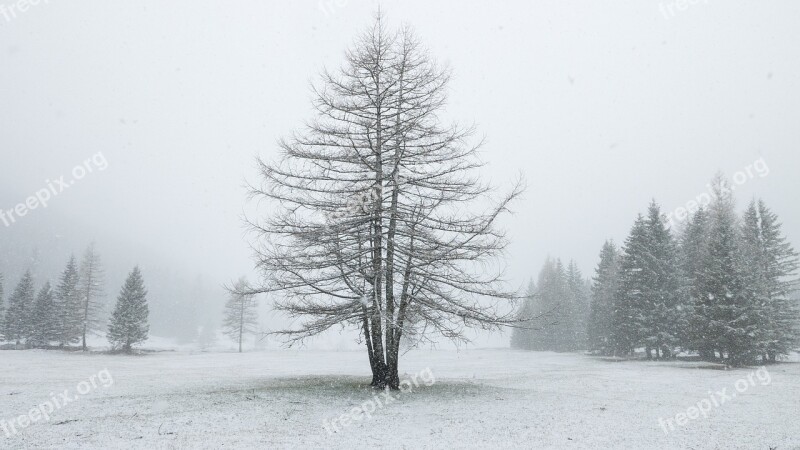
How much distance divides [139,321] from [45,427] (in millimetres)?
41014

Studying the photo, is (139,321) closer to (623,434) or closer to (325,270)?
(325,270)

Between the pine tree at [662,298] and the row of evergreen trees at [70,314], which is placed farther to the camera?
the row of evergreen trees at [70,314]

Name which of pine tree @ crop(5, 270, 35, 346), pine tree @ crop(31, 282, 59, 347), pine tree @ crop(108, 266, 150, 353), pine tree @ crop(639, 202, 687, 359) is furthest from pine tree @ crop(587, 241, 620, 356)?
pine tree @ crop(5, 270, 35, 346)

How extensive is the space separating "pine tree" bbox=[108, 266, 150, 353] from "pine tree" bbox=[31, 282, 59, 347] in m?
6.96

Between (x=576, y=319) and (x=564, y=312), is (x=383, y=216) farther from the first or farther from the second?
(x=576, y=319)

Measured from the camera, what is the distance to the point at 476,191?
575 inches

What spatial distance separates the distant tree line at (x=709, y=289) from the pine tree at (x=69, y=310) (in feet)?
161

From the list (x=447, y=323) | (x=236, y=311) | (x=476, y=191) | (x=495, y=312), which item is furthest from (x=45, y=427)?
(x=236, y=311)

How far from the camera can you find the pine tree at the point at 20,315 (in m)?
46.8

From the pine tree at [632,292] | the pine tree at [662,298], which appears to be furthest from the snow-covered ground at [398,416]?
the pine tree at [632,292]

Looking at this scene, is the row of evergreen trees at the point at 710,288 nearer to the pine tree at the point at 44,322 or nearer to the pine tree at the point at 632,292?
the pine tree at the point at 632,292

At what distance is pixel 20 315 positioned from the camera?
156ft

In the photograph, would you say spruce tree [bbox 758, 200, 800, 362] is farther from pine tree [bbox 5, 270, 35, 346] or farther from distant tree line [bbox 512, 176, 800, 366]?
pine tree [bbox 5, 270, 35, 346]

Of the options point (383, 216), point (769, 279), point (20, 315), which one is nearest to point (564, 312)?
point (769, 279)
